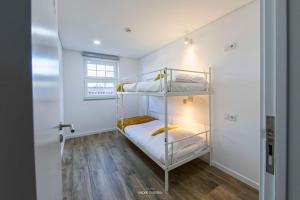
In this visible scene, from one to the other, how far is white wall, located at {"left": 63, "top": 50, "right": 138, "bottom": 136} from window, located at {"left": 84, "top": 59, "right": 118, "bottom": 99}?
15 cm

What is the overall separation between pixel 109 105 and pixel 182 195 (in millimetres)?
3088

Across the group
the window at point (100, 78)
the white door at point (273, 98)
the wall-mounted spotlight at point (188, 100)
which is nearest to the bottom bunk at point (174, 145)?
the wall-mounted spotlight at point (188, 100)

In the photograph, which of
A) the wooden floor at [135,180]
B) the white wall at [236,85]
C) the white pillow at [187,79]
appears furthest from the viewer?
the white pillow at [187,79]

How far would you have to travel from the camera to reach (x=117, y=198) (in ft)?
5.15

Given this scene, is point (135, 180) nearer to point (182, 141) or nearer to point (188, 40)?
point (182, 141)

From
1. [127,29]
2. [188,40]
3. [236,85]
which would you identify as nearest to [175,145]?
[236,85]

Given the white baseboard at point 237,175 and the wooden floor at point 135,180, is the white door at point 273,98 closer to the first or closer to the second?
the wooden floor at point 135,180

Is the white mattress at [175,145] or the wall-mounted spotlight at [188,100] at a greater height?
the wall-mounted spotlight at [188,100]

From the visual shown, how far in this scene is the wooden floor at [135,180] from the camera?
5.29 feet

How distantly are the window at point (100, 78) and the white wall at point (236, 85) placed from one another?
8.67 ft
